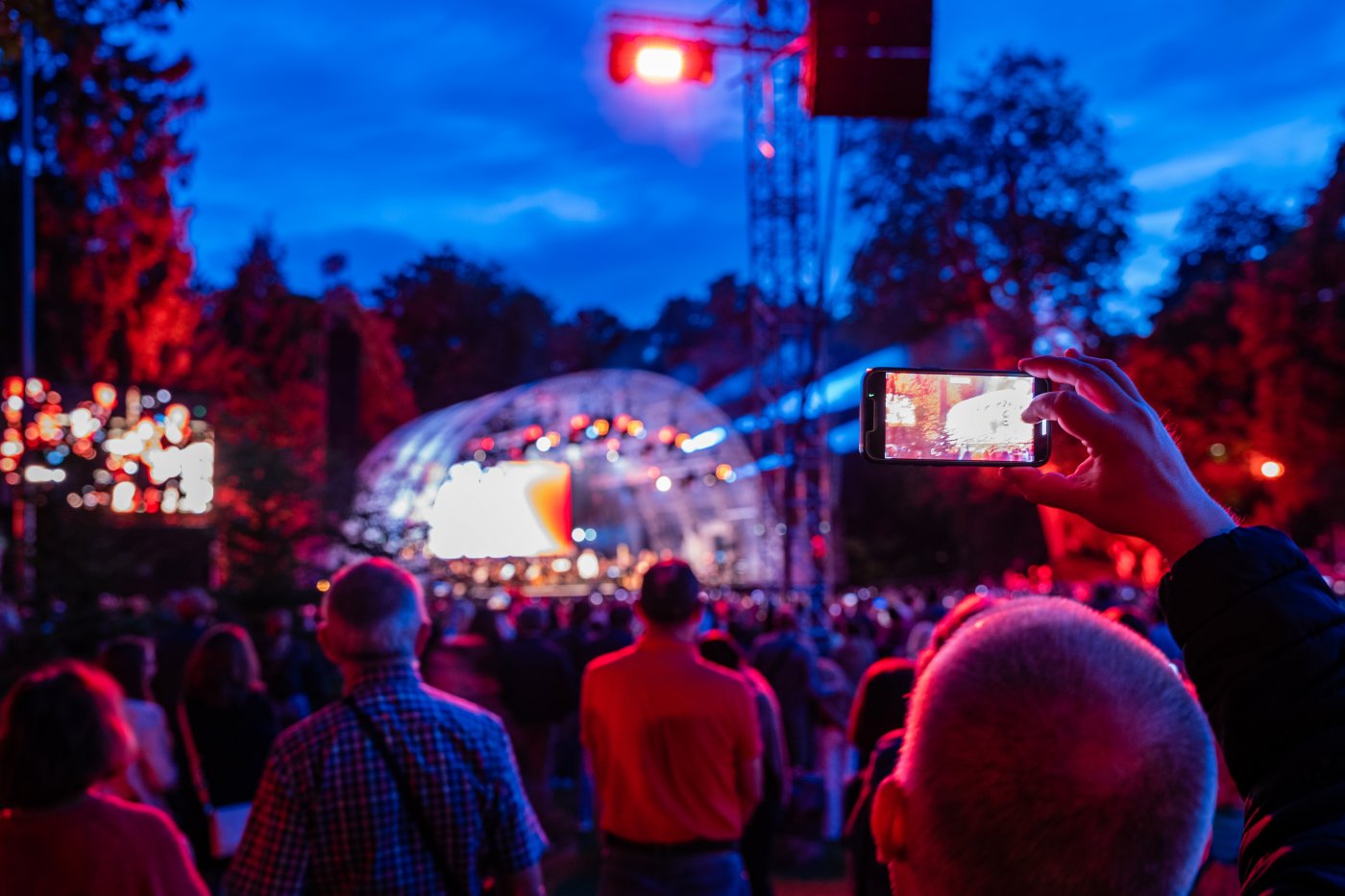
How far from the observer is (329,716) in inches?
115

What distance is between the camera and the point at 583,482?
105 ft

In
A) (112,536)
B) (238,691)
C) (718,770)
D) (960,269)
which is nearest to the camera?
(718,770)

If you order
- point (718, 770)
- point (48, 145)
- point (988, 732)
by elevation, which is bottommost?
point (718, 770)

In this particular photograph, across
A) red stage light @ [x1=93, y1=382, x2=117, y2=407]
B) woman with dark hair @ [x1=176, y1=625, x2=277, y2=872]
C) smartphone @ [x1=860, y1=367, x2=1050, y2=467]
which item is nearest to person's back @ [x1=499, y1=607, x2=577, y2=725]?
woman with dark hair @ [x1=176, y1=625, x2=277, y2=872]

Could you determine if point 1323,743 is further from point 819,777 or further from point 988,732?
point 819,777

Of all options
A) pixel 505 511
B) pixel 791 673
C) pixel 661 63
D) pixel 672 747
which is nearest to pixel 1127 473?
pixel 672 747

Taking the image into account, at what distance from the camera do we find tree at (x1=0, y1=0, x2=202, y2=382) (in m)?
27.9

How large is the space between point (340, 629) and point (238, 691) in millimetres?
2403

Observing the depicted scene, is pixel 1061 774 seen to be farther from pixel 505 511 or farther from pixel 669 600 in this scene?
pixel 505 511

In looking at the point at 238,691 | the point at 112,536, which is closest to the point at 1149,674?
the point at 238,691

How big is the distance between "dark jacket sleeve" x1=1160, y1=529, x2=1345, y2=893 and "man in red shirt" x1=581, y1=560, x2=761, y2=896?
299 centimetres

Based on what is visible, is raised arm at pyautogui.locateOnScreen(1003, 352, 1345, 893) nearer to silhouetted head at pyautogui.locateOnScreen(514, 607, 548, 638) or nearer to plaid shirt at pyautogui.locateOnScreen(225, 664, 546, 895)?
plaid shirt at pyautogui.locateOnScreen(225, 664, 546, 895)

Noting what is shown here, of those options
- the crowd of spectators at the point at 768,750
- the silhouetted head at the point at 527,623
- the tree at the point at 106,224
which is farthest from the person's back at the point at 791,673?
the tree at the point at 106,224

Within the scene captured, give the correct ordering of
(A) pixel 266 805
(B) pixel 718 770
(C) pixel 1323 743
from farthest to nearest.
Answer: (B) pixel 718 770
(A) pixel 266 805
(C) pixel 1323 743
